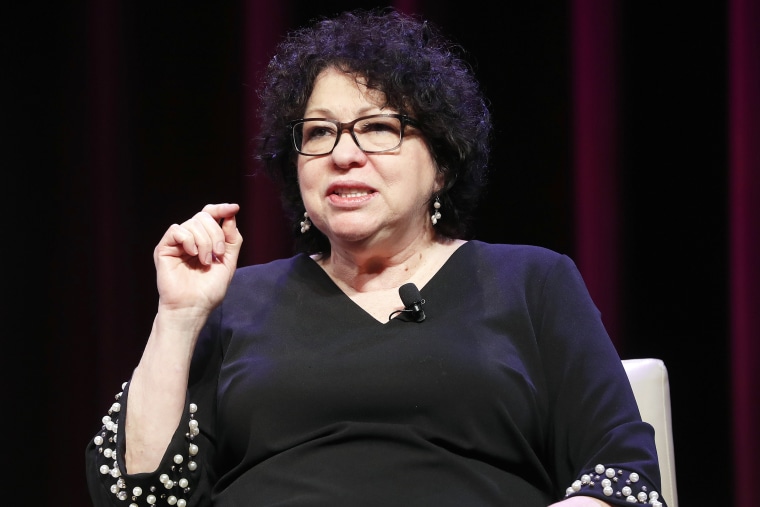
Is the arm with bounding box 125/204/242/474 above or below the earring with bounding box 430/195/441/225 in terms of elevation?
below

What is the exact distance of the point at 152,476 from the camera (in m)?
1.34

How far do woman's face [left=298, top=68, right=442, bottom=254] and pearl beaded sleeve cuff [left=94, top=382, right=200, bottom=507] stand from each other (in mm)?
387

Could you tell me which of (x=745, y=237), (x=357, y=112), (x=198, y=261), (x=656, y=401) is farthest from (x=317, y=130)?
(x=745, y=237)

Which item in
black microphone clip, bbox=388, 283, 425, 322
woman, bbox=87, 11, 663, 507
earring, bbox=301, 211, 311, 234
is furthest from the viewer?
earring, bbox=301, 211, 311, 234

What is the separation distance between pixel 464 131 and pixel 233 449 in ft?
2.23

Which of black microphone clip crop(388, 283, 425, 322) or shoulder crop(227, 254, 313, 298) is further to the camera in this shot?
shoulder crop(227, 254, 313, 298)

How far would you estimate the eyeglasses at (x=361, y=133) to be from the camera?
150 centimetres

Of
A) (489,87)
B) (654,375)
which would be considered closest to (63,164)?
(489,87)

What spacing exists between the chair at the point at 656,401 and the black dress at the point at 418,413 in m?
0.17

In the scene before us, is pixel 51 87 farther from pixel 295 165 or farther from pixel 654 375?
pixel 654 375

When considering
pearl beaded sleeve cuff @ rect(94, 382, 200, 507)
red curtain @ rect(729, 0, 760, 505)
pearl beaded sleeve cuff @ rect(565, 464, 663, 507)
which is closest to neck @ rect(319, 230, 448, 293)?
pearl beaded sleeve cuff @ rect(94, 382, 200, 507)

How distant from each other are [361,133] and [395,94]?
93mm

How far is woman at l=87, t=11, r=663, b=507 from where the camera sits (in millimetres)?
1314

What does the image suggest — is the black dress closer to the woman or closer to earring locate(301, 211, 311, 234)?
the woman
